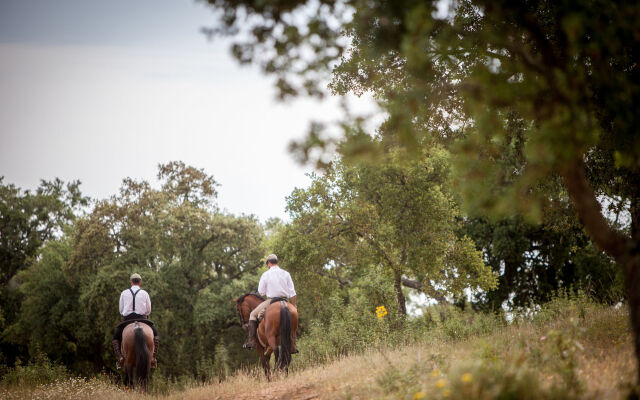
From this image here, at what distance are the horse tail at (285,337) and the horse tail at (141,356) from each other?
10.4ft

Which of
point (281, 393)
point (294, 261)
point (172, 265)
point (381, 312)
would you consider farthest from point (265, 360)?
point (172, 265)

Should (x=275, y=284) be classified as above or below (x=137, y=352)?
above

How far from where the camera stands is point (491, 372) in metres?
4.43

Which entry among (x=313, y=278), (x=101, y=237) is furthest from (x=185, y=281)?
(x=313, y=278)

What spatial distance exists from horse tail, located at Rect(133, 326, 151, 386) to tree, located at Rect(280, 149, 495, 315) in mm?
6458

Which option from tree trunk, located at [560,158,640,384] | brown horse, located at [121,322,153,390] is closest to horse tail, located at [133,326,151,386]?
brown horse, located at [121,322,153,390]

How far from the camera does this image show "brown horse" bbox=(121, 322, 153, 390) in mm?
10211

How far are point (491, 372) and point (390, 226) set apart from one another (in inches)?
398

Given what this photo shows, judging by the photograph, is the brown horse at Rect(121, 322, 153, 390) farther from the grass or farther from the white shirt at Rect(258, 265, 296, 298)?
the white shirt at Rect(258, 265, 296, 298)

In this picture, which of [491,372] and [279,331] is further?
[279,331]

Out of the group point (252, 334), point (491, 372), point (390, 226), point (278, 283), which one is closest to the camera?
point (491, 372)

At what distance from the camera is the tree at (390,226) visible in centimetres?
1436

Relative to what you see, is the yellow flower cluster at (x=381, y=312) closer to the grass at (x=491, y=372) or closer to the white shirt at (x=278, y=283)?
the grass at (x=491, y=372)

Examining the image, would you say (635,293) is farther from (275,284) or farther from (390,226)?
(390,226)
